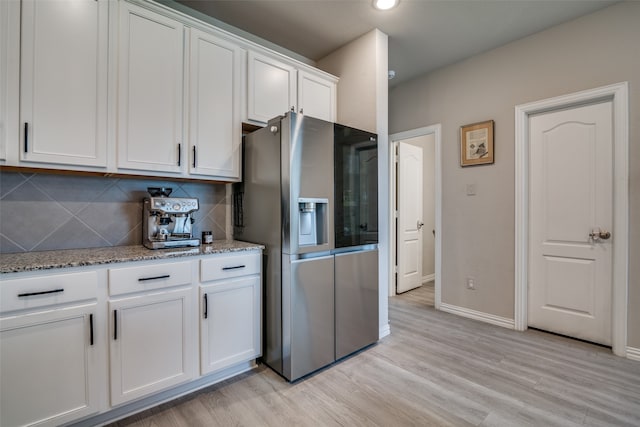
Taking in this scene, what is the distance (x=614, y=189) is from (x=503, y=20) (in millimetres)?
1690

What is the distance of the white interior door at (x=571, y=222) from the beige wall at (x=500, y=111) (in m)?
0.18

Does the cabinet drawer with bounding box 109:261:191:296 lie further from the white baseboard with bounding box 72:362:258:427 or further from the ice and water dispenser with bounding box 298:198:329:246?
the ice and water dispenser with bounding box 298:198:329:246

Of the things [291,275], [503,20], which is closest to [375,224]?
[291,275]

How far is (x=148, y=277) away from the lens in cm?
165

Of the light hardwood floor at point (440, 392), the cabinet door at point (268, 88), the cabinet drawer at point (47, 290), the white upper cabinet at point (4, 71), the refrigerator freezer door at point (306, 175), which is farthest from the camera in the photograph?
the cabinet door at point (268, 88)

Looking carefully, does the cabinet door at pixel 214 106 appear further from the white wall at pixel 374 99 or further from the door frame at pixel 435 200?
the door frame at pixel 435 200

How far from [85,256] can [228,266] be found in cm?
77

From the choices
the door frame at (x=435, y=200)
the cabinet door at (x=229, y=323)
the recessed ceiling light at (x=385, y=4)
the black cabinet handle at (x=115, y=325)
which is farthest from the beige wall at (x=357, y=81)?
the black cabinet handle at (x=115, y=325)

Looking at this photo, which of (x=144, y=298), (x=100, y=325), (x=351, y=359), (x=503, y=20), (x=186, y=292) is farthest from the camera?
(x=503, y=20)

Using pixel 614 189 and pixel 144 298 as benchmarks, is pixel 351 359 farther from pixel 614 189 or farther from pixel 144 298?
pixel 614 189

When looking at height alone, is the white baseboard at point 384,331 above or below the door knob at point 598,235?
below

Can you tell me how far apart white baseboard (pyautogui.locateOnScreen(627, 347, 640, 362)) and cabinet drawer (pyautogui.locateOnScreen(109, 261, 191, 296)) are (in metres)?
3.30

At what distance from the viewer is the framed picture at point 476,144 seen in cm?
299

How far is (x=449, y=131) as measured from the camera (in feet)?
10.8
